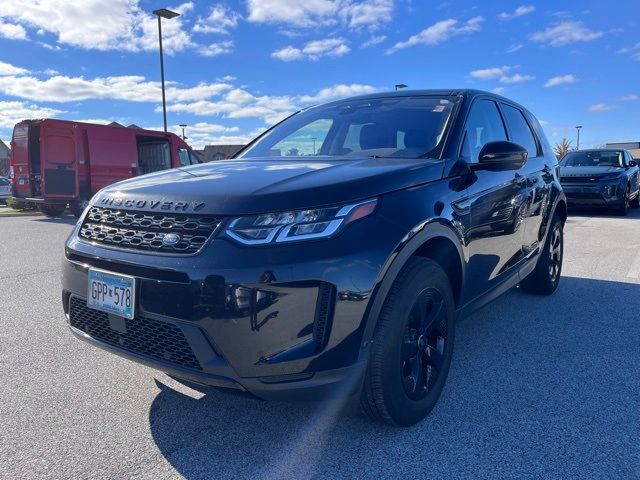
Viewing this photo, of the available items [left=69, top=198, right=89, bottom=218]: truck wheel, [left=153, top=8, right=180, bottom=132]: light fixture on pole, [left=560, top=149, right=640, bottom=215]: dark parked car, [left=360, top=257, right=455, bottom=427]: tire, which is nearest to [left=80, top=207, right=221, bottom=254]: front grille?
[left=360, top=257, right=455, bottom=427]: tire

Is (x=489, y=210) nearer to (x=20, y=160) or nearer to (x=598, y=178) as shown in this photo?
(x=598, y=178)

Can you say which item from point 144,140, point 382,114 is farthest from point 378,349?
point 144,140

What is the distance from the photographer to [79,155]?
12680 millimetres

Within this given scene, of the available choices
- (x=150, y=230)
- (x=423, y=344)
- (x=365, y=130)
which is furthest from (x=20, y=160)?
(x=423, y=344)

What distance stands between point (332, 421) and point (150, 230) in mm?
1287

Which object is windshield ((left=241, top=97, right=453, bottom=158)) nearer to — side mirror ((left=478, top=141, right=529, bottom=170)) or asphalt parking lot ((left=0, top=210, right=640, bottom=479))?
side mirror ((left=478, top=141, right=529, bottom=170))

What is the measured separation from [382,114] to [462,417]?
195cm

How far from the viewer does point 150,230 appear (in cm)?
217

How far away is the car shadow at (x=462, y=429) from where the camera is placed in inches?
85.1

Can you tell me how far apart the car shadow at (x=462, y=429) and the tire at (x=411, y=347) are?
14 centimetres

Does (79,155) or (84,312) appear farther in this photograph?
(79,155)

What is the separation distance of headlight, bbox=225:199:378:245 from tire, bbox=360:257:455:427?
456 millimetres

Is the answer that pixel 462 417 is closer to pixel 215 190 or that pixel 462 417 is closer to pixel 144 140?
pixel 215 190

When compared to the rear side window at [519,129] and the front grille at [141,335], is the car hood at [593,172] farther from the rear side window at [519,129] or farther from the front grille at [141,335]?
the front grille at [141,335]
